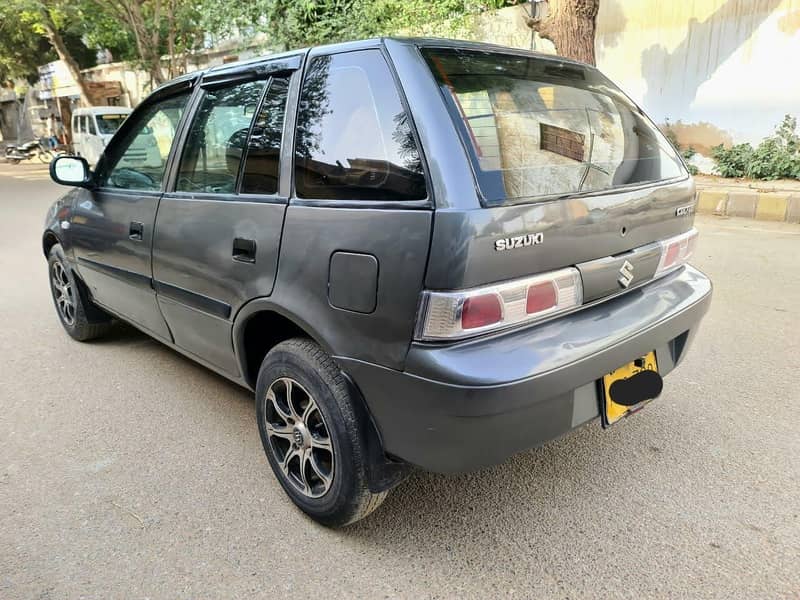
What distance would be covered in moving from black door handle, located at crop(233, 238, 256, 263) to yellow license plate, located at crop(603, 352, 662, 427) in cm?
139

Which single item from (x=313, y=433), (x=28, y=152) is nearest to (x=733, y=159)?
(x=313, y=433)

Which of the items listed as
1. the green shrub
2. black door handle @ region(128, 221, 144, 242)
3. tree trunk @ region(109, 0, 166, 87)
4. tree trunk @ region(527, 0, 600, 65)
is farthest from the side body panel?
tree trunk @ region(109, 0, 166, 87)

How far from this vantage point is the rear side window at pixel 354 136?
6.23 ft

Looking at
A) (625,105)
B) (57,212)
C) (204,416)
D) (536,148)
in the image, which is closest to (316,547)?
(204,416)

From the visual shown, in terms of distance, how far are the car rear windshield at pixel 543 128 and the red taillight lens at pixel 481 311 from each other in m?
0.30

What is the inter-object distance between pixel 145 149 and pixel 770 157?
9441 millimetres

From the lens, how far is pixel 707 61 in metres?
9.85

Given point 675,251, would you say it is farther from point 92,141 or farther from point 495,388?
point 92,141

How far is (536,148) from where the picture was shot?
2.11 metres

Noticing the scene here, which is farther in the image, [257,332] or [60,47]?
[60,47]

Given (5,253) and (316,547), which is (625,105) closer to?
(316,547)

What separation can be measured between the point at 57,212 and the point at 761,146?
387 inches

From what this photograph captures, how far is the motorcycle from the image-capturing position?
23.1 m

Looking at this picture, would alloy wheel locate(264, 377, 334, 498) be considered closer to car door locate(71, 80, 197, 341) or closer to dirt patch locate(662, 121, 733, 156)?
car door locate(71, 80, 197, 341)
